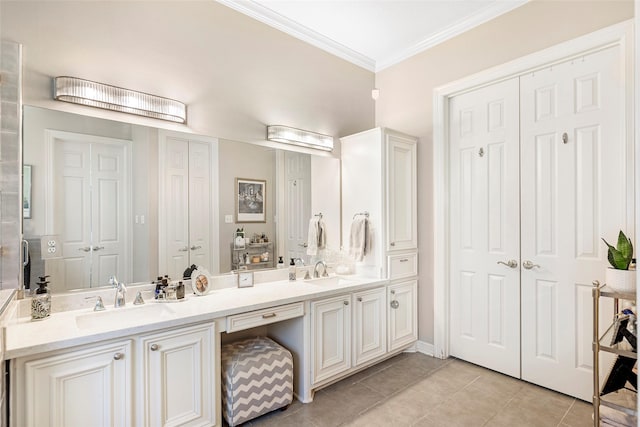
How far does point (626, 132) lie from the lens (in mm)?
2092

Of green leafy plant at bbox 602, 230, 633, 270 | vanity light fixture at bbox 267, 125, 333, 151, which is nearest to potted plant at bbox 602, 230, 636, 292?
green leafy plant at bbox 602, 230, 633, 270

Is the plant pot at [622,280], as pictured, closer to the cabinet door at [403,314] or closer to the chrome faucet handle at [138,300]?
the cabinet door at [403,314]

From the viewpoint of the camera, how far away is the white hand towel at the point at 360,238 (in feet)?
9.71

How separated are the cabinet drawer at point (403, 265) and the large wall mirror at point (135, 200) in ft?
3.19

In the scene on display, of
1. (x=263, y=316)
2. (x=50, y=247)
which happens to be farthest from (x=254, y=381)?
(x=50, y=247)


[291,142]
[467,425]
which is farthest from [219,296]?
[467,425]

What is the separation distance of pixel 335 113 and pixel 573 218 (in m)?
2.16

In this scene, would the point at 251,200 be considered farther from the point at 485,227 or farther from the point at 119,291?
the point at 485,227

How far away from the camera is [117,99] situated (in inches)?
79.4

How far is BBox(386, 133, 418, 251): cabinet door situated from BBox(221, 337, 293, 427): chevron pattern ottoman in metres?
1.36

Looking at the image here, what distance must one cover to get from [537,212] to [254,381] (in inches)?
93.9

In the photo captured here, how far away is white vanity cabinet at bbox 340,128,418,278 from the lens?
2.93m

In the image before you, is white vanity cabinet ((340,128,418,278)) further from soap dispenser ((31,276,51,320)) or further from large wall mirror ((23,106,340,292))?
soap dispenser ((31,276,51,320))

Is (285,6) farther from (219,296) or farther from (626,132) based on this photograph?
(626,132)
